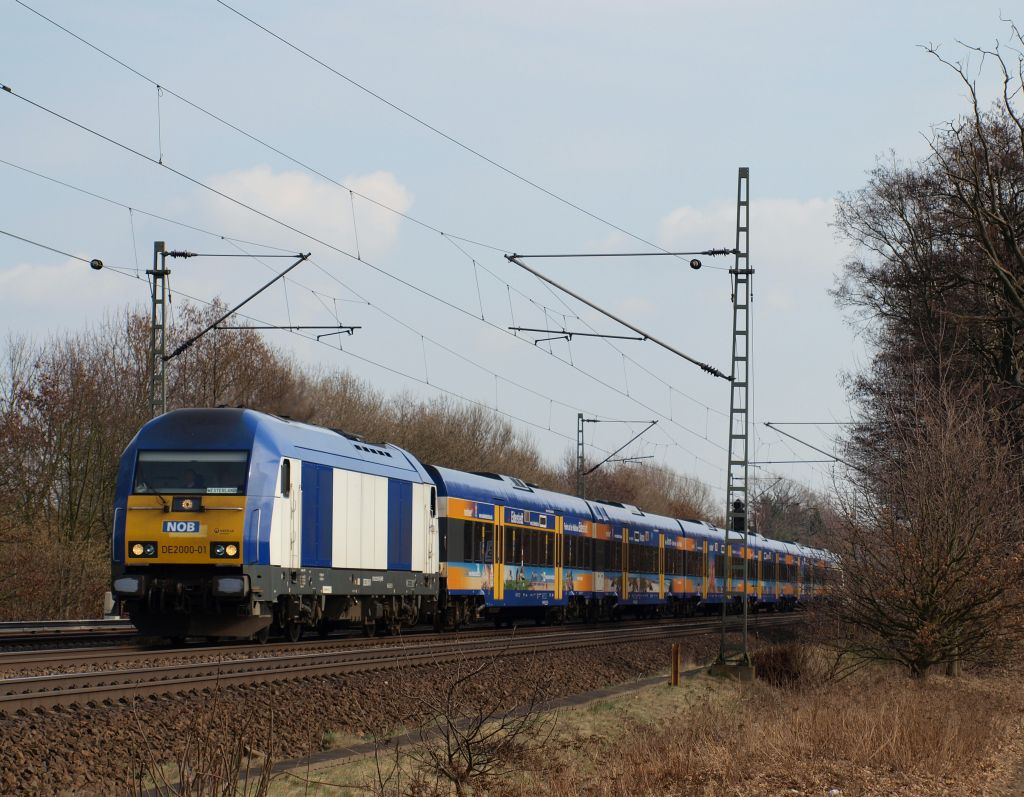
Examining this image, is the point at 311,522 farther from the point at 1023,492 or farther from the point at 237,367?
the point at 237,367

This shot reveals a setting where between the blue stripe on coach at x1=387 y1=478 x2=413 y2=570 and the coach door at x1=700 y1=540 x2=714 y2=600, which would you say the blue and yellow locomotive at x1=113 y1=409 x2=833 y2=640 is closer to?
the blue stripe on coach at x1=387 y1=478 x2=413 y2=570

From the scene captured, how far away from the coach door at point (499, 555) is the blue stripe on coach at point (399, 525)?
5.48 metres

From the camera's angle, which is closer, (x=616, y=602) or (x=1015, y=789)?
(x=1015, y=789)

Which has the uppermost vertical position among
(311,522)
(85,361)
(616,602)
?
(85,361)

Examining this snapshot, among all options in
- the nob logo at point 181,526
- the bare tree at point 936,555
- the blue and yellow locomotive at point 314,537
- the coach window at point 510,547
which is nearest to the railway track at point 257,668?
the blue and yellow locomotive at point 314,537

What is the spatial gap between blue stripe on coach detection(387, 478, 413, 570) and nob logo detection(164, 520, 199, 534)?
21.2 ft

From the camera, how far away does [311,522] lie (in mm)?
23141

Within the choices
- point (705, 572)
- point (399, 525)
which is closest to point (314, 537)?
point (399, 525)

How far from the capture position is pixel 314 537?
76.4ft

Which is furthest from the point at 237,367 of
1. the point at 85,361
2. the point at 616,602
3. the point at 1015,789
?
the point at 1015,789

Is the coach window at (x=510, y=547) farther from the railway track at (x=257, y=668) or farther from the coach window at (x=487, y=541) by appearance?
the railway track at (x=257, y=668)

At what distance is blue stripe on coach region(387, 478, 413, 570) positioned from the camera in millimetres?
27109

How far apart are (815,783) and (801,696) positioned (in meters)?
7.66

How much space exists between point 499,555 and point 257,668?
51.0ft
